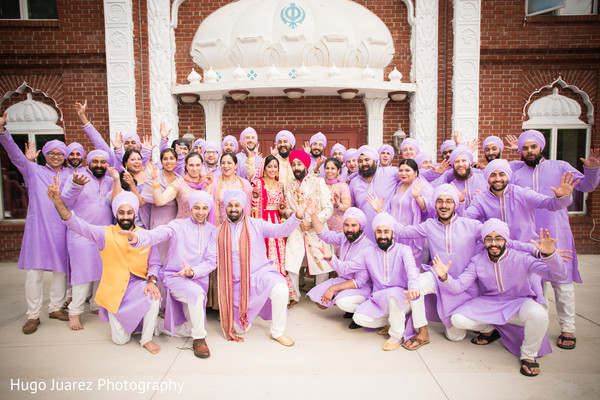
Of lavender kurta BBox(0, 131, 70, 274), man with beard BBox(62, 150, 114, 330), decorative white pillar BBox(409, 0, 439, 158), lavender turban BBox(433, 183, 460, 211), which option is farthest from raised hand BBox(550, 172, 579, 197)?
lavender kurta BBox(0, 131, 70, 274)

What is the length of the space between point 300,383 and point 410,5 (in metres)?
7.20

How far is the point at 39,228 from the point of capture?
14.8ft

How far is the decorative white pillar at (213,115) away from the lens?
7.76 meters

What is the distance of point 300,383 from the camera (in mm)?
3248

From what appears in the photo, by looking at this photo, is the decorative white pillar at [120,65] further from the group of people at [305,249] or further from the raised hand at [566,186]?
the raised hand at [566,186]

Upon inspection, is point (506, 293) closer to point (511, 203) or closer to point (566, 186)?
point (511, 203)

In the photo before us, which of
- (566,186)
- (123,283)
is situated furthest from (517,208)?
(123,283)

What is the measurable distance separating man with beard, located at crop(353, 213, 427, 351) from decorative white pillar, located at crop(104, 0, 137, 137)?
5424 millimetres

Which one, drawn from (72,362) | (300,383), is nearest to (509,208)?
(300,383)

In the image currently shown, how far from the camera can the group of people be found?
3713 millimetres

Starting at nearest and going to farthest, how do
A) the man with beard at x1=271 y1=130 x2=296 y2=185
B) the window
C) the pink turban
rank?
1. the pink turban
2. the man with beard at x1=271 y1=130 x2=296 y2=185
3. the window

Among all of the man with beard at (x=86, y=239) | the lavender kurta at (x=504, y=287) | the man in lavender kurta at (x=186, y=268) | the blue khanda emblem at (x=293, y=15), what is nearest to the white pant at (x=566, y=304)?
the lavender kurta at (x=504, y=287)

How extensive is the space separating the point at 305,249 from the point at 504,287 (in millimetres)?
2288

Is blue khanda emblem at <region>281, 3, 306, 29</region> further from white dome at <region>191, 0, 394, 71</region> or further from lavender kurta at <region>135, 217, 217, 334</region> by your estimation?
lavender kurta at <region>135, 217, 217, 334</region>
